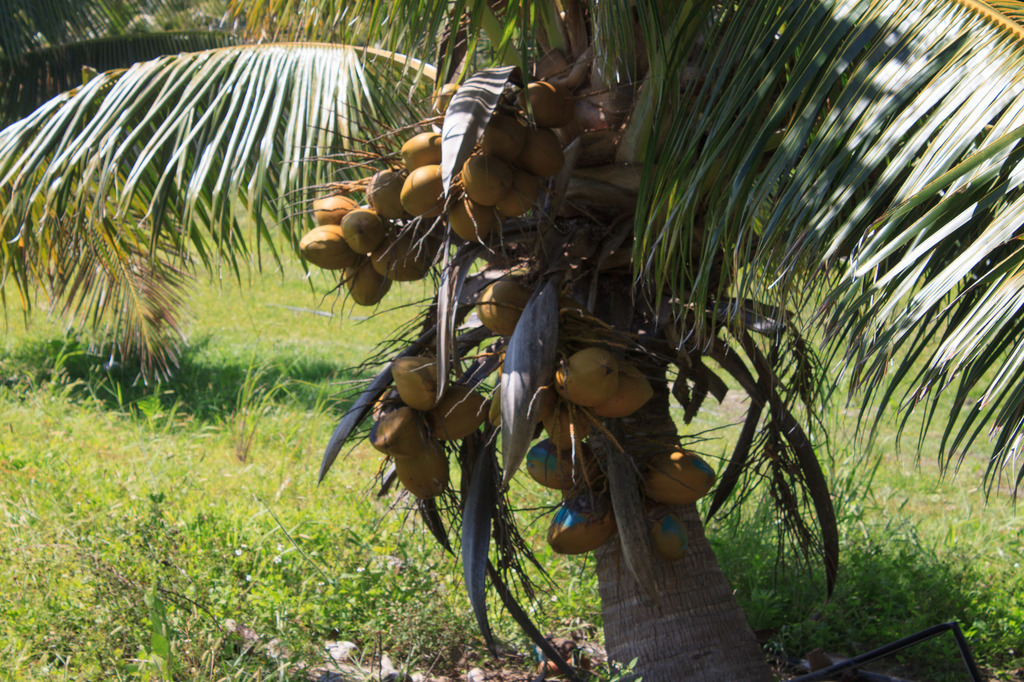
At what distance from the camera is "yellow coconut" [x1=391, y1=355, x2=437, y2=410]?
1.79 m

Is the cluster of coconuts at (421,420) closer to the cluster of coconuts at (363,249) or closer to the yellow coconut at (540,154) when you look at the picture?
the cluster of coconuts at (363,249)

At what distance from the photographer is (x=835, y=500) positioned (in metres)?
3.94

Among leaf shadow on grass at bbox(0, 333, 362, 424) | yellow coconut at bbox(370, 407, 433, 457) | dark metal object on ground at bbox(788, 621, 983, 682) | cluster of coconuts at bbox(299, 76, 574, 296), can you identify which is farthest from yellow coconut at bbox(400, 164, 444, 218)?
leaf shadow on grass at bbox(0, 333, 362, 424)

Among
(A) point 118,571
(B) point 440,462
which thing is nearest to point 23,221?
(A) point 118,571

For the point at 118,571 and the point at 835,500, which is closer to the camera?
the point at 118,571

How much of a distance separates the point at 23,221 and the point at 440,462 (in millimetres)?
1353

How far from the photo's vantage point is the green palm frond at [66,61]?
257 inches

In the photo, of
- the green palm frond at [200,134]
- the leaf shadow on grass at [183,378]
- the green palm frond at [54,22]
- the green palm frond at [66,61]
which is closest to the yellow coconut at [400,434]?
the green palm frond at [200,134]

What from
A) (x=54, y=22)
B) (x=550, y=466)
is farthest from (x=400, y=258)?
(x=54, y=22)

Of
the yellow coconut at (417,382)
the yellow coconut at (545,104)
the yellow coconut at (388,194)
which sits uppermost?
the yellow coconut at (545,104)

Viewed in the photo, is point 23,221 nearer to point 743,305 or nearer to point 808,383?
point 743,305

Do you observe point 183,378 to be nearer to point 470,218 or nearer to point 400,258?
point 400,258

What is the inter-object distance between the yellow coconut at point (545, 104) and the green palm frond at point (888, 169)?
26 centimetres

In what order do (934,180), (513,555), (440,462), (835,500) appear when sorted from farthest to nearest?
1. (835,500)
2. (513,555)
3. (440,462)
4. (934,180)
